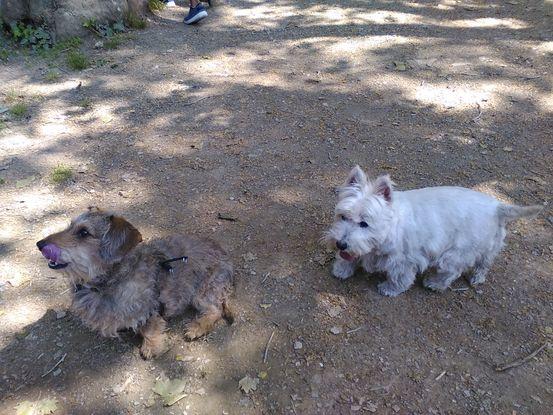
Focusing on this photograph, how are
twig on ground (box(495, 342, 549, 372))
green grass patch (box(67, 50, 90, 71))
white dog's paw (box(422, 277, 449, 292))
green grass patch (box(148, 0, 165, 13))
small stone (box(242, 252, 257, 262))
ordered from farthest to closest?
1. green grass patch (box(148, 0, 165, 13))
2. green grass patch (box(67, 50, 90, 71))
3. small stone (box(242, 252, 257, 262))
4. white dog's paw (box(422, 277, 449, 292))
5. twig on ground (box(495, 342, 549, 372))

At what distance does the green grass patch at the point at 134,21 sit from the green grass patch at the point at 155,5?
2.30 ft

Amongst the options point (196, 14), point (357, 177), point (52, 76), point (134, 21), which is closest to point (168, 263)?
point (357, 177)

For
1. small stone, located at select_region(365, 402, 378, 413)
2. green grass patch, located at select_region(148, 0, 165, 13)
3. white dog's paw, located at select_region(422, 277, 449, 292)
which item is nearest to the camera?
small stone, located at select_region(365, 402, 378, 413)

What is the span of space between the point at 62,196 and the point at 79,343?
2.38 meters

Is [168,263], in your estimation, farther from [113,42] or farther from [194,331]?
[113,42]

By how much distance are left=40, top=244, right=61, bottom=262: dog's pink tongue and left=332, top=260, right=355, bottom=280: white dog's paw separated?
267cm

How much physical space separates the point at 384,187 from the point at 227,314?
1.92m

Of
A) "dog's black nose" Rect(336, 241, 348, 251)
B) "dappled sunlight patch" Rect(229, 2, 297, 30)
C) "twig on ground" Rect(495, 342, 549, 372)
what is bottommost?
"twig on ground" Rect(495, 342, 549, 372)

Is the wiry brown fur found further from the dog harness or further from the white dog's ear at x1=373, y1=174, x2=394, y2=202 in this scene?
the white dog's ear at x1=373, y1=174, x2=394, y2=202

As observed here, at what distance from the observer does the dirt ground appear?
3689mm

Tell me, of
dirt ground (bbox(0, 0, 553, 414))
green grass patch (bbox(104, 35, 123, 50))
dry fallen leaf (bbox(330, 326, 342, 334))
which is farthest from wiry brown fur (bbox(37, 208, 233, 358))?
green grass patch (bbox(104, 35, 123, 50))

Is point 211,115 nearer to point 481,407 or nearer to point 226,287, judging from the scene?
point 226,287

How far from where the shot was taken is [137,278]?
12.4 ft

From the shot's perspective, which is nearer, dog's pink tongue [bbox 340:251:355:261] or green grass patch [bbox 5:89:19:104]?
dog's pink tongue [bbox 340:251:355:261]
